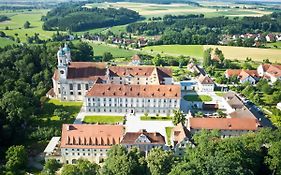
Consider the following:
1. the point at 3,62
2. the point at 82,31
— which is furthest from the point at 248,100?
the point at 82,31

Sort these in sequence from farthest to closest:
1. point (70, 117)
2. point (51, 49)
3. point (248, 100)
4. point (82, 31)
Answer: point (82, 31), point (51, 49), point (248, 100), point (70, 117)

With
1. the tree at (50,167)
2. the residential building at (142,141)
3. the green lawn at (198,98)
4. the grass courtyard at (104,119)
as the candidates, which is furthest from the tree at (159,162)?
the green lawn at (198,98)

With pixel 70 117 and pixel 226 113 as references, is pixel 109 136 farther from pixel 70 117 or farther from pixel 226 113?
pixel 226 113

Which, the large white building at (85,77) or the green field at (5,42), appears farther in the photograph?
the green field at (5,42)

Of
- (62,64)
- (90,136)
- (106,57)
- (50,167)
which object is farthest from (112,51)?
(50,167)

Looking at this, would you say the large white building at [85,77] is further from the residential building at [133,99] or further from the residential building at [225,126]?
the residential building at [225,126]

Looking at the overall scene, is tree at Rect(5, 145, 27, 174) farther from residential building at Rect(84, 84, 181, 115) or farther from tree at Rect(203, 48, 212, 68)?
tree at Rect(203, 48, 212, 68)

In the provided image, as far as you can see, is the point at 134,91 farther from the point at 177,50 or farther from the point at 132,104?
the point at 177,50
